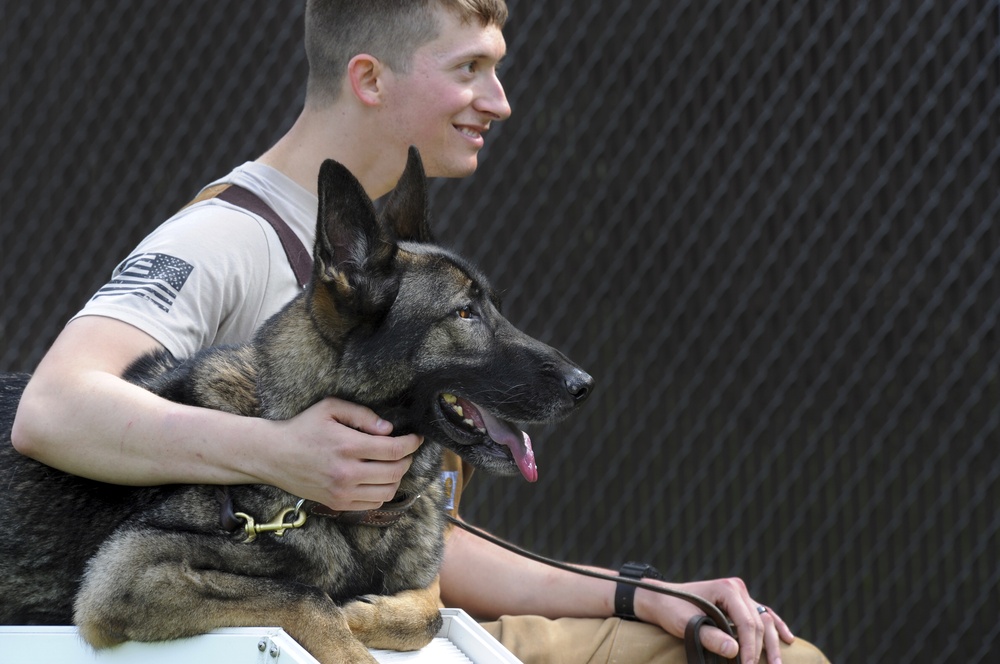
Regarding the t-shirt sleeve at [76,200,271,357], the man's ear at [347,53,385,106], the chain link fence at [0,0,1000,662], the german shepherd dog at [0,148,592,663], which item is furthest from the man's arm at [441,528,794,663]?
the chain link fence at [0,0,1000,662]

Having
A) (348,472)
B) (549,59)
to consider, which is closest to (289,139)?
(348,472)

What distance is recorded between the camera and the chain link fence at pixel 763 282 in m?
3.92

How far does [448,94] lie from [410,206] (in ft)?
1.26

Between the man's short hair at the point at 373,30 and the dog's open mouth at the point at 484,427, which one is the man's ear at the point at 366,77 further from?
the dog's open mouth at the point at 484,427

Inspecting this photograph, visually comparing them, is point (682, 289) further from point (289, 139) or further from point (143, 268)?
point (143, 268)

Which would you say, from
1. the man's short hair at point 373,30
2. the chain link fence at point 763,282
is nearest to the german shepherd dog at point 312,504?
the man's short hair at point 373,30

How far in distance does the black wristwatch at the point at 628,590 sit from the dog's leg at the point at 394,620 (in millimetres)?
424

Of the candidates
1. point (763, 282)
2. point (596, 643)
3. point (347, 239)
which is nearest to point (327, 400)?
point (347, 239)

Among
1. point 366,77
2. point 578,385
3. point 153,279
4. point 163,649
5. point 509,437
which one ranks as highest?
point 366,77

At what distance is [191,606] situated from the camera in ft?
5.24

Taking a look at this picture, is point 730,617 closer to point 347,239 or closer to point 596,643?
point 596,643

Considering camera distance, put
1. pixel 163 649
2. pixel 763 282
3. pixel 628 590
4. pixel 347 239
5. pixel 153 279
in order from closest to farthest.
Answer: pixel 163 649, pixel 347 239, pixel 153 279, pixel 628 590, pixel 763 282

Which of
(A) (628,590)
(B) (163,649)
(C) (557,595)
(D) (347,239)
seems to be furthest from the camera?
(C) (557,595)

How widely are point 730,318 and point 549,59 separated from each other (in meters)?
1.11
